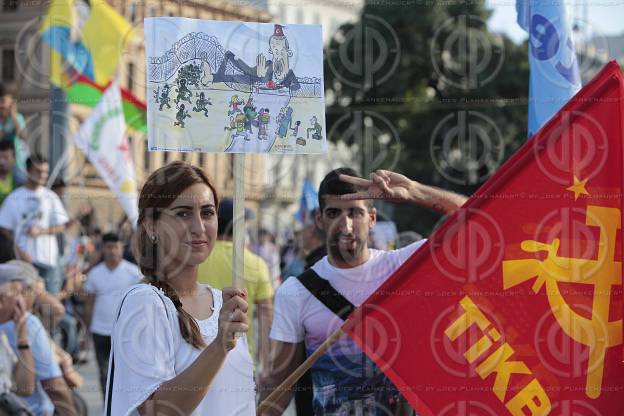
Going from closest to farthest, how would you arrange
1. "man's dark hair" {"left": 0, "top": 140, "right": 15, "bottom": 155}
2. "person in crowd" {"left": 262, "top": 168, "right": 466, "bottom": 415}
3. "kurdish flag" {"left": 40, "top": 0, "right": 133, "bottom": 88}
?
"person in crowd" {"left": 262, "top": 168, "right": 466, "bottom": 415}, "man's dark hair" {"left": 0, "top": 140, "right": 15, "bottom": 155}, "kurdish flag" {"left": 40, "top": 0, "right": 133, "bottom": 88}

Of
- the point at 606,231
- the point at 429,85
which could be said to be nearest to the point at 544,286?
the point at 606,231

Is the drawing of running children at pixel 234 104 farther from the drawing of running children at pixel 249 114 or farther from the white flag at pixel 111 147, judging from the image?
the white flag at pixel 111 147

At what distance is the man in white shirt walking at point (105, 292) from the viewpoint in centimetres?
879

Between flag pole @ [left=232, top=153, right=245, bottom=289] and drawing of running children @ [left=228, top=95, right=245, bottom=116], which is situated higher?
drawing of running children @ [left=228, top=95, right=245, bottom=116]

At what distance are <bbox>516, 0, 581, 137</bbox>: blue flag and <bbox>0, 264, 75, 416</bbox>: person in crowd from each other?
2611mm

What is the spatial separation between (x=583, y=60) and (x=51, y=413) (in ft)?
49.7

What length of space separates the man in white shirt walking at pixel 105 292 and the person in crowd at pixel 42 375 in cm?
231

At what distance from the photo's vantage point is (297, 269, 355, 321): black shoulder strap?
4.66 metres

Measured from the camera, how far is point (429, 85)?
30922 mm

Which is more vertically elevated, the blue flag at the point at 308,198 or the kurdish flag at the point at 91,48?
the kurdish flag at the point at 91,48

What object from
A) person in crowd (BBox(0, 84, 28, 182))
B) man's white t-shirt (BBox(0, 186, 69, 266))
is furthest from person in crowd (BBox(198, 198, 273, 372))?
person in crowd (BBox(0, 84, 28, 182))

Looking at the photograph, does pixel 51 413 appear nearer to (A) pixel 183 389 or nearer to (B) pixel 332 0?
(A) pixel 183 389

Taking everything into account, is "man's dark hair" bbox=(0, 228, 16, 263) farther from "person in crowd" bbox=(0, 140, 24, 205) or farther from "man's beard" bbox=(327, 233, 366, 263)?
"man's beard" bbox=(327, 233, 366, 263)

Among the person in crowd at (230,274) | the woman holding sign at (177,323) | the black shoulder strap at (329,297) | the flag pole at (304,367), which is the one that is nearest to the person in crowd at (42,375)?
the person in crowd at (230,274)
